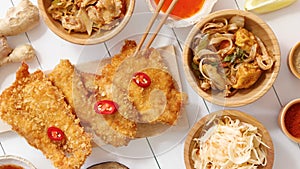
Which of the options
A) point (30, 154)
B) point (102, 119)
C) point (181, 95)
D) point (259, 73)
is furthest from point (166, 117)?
point (30, 154)

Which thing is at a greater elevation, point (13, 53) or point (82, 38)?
point (82, 38)

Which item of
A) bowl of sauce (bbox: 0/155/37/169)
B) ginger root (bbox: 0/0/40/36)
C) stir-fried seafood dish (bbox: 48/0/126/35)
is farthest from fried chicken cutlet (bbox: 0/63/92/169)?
stir-fried seafood dish (bbox: 48/0/126/35)

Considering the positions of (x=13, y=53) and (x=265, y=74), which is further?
(x=13, y=53)

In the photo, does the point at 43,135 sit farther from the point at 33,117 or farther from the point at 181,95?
the point at 181,95

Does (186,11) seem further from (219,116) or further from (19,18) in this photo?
(19,18)

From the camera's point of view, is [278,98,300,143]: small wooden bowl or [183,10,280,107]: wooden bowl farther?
[278,98,300,143]: small wooden bowl

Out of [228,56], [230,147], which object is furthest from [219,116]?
[228,56]

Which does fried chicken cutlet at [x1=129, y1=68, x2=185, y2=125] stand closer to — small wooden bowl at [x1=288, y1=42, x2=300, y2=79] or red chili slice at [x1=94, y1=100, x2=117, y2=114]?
red chili slice at [x1=94, y1=100, x2=117, y2=114]
